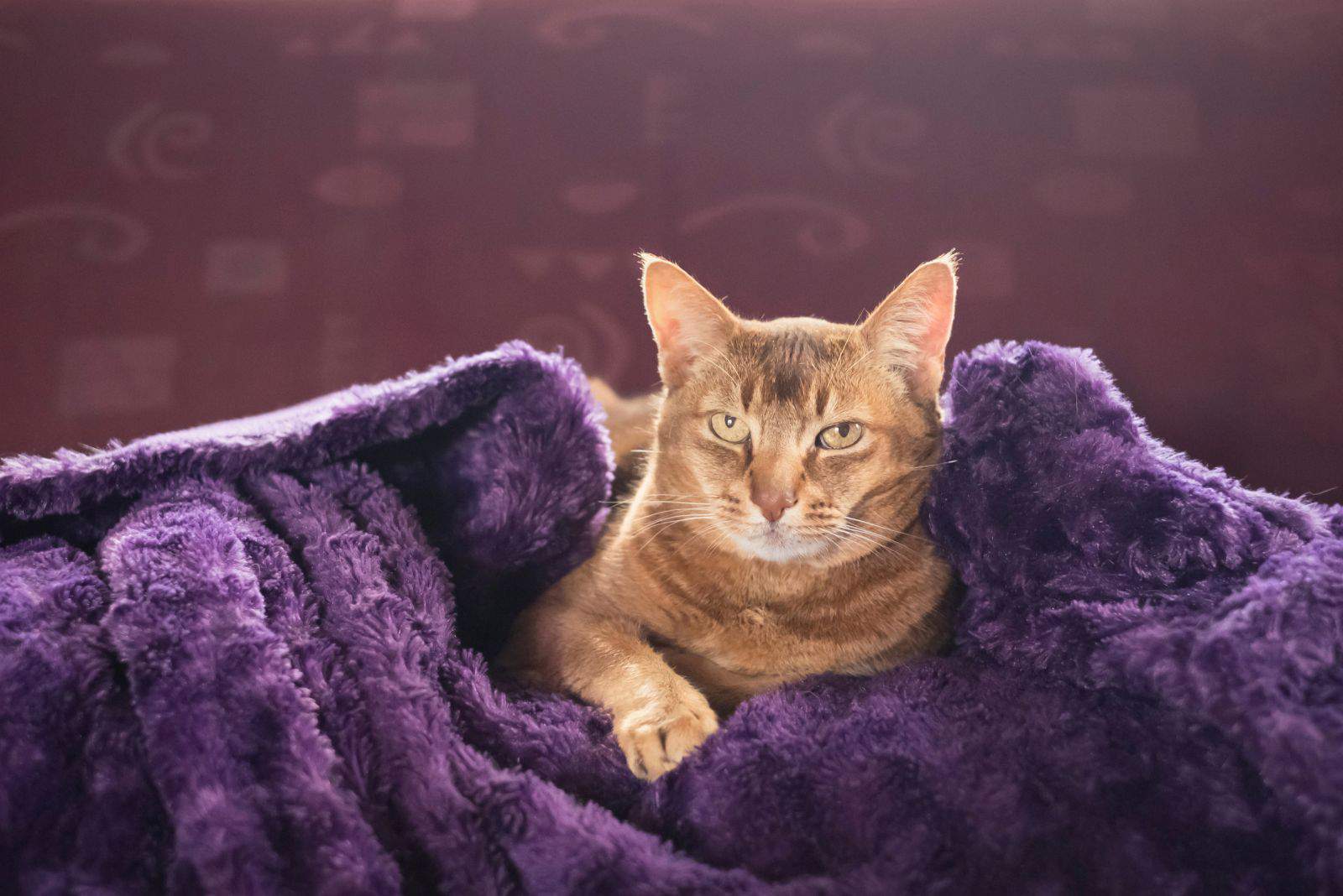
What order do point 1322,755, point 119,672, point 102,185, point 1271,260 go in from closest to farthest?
point 1322,755, point 119,672, point 1271,260, point 102,185

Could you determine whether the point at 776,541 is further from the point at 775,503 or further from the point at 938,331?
the point at 938,331

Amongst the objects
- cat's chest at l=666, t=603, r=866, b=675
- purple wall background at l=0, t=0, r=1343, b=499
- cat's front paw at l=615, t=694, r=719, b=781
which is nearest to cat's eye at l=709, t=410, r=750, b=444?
cat's chest at l=666, t=603, r=866, b=675

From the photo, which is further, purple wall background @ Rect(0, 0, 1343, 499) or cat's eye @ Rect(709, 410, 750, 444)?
purple wall background @ Rect(0, 0, 1343, 499)

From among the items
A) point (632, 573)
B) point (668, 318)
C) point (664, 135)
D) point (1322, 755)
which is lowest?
point (632, 573)

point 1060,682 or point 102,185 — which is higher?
point 102,185

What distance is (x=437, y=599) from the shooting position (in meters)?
0.87

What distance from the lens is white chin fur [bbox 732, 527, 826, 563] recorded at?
0.95m

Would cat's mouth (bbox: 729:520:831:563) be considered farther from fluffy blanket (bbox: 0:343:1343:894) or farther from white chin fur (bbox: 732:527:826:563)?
fluffy blanket (bbox: 0:343:1343:894)

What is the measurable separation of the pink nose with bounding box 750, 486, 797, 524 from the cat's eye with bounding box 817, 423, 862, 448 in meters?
0.10

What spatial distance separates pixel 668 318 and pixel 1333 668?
31.1 inches

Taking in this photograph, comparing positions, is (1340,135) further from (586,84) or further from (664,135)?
(586,84)

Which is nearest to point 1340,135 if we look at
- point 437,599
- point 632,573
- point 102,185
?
point 632,573

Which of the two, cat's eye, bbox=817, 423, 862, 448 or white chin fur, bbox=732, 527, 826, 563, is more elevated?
cat's eye, bbox=817, 423, 862, 448

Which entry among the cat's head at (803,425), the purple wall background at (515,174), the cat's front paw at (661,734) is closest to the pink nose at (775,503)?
the cat's head at (803,425)
